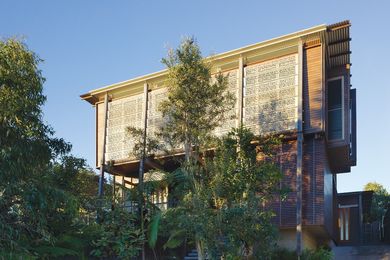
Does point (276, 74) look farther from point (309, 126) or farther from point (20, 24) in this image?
point (20, 24)

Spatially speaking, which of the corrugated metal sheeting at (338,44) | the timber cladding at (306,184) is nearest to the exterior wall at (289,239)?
the timber cladding at (306,184)

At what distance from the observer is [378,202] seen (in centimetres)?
2883

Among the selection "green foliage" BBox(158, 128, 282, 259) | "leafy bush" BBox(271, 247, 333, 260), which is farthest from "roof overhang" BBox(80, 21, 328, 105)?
"leafy bush" BBox(271, 247, 333, 260)

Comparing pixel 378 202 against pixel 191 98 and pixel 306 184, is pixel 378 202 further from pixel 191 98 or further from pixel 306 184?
pixel 191 98

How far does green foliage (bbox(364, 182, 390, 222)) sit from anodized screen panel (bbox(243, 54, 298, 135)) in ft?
37.6

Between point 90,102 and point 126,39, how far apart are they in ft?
28.5

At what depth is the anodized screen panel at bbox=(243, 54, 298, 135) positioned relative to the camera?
1538 centimetres

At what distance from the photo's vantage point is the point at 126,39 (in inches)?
481

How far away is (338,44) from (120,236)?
9352 mm

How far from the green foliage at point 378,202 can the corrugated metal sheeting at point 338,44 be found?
10.3m

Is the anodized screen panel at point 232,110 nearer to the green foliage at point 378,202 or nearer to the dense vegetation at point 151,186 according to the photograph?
the dense vegetation at point 151,186

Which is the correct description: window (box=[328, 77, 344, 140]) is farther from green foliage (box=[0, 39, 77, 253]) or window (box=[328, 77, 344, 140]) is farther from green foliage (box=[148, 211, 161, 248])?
green foliage (box=[0, 39, 77, 253])

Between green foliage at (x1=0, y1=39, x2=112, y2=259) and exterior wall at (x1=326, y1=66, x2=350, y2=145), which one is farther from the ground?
exterior wall at (x1=326, y1=66, x2=350, y2=145)

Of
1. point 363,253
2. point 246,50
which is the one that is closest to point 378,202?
point 363,253
